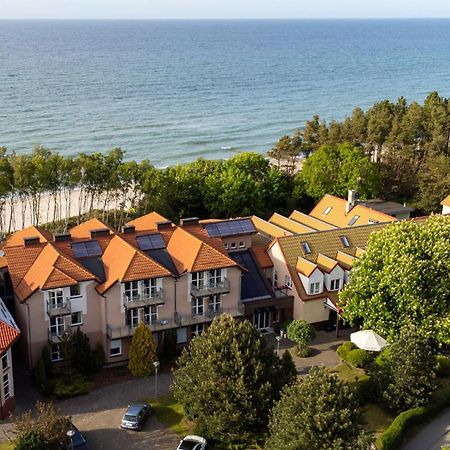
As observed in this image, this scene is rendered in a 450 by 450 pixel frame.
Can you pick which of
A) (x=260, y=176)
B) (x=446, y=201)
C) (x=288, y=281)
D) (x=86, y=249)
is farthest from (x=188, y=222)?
(x=446, y=201)

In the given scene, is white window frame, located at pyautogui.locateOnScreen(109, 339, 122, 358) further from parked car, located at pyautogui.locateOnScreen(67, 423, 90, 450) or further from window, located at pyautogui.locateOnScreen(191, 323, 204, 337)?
parked car, located at pyautogui.locateOnScreen(67, 423, 90, 450)

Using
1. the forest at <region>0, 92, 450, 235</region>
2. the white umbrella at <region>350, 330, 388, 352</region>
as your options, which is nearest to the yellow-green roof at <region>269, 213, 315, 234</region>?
the forest at <region>0, 92, 450, 235</region>

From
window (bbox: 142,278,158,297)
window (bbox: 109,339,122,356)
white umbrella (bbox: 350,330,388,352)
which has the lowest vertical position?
window (bbox: 109,339,122,356)

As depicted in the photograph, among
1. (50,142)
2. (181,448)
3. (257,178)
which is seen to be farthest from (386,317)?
(50,142)

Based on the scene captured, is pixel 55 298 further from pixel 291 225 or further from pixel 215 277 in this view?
pixel 291 225

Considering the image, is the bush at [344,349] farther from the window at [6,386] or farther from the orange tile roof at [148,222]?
the window at [6,386]
